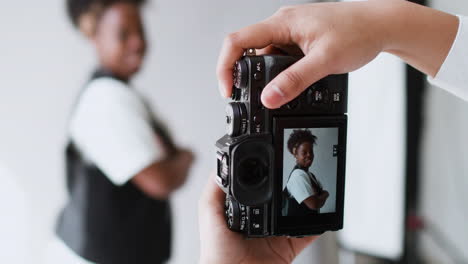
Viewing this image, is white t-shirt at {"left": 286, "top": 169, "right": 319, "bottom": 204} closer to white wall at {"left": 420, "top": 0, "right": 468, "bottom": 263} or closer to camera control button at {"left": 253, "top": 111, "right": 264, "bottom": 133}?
camera control button at {"left": 253, "top": 111, "right": 264, "bottom": 133}

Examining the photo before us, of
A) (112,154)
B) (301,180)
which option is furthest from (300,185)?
(112,154)

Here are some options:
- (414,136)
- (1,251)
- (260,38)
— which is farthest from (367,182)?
(1,251)

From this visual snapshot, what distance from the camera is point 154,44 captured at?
1.27m

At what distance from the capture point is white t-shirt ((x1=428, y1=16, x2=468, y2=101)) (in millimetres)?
654

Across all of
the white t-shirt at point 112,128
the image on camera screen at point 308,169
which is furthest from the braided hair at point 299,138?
the white t-shirt at point 112,128

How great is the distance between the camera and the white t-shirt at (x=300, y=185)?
670mm

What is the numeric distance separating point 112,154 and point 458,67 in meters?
0.92

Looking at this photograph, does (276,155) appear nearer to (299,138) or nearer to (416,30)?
(299,138)

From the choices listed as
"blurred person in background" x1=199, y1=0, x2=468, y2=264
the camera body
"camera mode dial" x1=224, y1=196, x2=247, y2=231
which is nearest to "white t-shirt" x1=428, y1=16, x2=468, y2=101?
"blurred person in background" x1=199, y1=0, x2=468, y2=264

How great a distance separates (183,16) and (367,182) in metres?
0.86

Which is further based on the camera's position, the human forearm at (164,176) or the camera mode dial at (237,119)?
the human forearm at (164,176)

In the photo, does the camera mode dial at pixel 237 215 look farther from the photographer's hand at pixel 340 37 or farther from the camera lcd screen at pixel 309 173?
the photographer's hand at pixel 340 37

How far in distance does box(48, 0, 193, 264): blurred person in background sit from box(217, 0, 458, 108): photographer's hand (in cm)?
64

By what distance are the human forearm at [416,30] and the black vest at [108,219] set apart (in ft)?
2.68
